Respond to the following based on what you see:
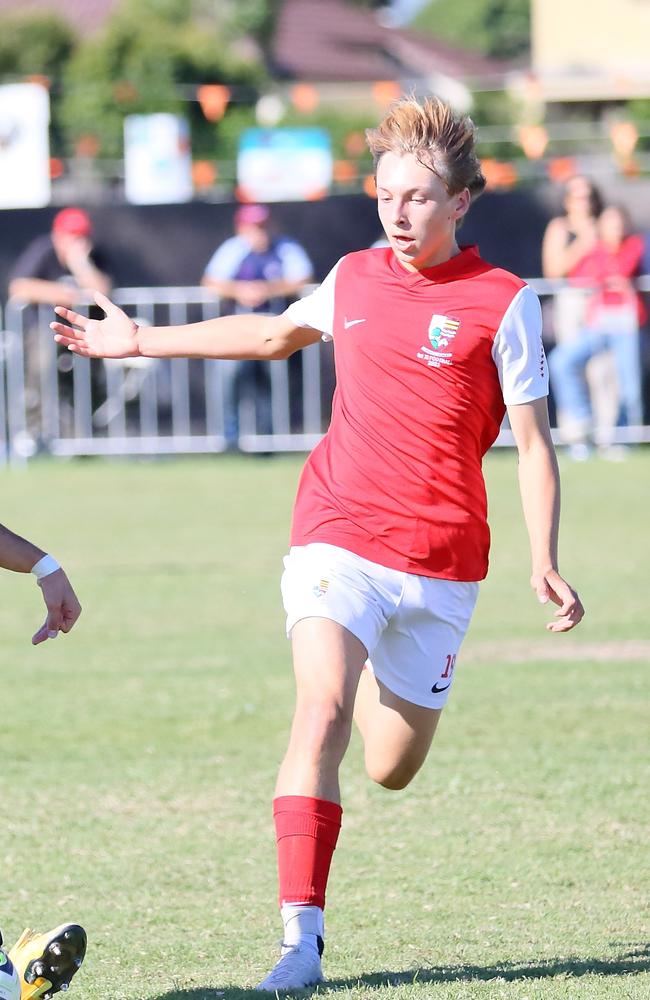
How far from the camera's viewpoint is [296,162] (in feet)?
103

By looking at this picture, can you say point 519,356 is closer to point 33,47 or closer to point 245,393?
point 245,393

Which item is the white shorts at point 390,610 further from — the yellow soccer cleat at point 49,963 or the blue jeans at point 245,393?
the blue jeans at point 245,393

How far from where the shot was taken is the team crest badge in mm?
4746

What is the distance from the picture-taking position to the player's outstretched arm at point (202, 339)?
198 inches

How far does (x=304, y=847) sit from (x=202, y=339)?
1.46 metres

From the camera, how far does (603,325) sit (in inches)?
687

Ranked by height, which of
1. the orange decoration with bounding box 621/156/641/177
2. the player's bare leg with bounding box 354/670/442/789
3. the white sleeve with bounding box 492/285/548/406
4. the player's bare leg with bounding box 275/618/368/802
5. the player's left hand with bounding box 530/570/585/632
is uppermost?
the white sleeve with bounding box 492/285/548/406

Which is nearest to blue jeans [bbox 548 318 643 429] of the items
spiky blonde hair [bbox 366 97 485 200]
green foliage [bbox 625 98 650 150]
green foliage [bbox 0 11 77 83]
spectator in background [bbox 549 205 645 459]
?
spectator in background [bbox 549 205 645 459]

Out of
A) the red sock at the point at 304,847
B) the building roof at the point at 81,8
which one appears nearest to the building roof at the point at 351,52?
the building roof at the point at 81,8

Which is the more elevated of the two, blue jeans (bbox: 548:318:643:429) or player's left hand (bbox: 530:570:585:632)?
player's left hand (bbox: 530:570:585:632)

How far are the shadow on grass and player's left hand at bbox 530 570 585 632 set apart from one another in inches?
33.6

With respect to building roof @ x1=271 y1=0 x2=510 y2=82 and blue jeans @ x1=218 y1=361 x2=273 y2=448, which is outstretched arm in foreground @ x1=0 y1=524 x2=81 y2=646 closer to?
blue jeans @ x1=218 y1=361 x2=273 y2=448

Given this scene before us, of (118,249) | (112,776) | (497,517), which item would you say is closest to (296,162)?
(118,249)

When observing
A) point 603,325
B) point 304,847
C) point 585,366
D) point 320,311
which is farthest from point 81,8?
point 304,847
